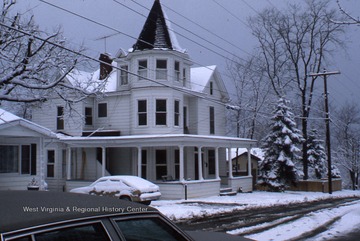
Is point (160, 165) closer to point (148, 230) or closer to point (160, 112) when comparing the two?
point (160, 112)

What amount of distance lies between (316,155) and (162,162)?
2634 centimetres

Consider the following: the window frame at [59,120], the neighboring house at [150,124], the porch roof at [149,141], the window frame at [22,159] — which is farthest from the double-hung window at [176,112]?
the window frame at [22,159]

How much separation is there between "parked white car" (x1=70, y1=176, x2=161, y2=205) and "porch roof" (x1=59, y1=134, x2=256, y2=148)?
13.6ft

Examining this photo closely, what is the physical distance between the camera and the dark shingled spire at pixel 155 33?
28.3 metres

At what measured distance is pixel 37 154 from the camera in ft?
70.3

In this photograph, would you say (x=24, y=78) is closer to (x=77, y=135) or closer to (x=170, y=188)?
(x=170, y=188)

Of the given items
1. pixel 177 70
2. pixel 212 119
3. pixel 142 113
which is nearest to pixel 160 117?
pixel 142 113

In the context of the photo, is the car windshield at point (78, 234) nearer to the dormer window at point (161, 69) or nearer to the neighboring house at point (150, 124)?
the neighboring house at point (150, 124)

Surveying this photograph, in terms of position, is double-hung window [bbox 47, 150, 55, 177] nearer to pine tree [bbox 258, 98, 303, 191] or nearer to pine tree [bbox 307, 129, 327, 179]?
pine tree [bbox 258, 98, 303, 191]

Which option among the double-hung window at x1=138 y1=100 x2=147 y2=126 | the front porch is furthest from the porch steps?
the double-hung window at x1=138 y1=100 x2=147 y2=126

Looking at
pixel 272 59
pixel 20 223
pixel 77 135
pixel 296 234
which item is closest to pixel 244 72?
pixel 272 59

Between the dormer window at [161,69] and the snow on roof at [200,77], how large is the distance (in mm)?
Result: 3617

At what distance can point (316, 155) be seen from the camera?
48.2 metres

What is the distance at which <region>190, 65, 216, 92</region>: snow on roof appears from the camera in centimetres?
3113
